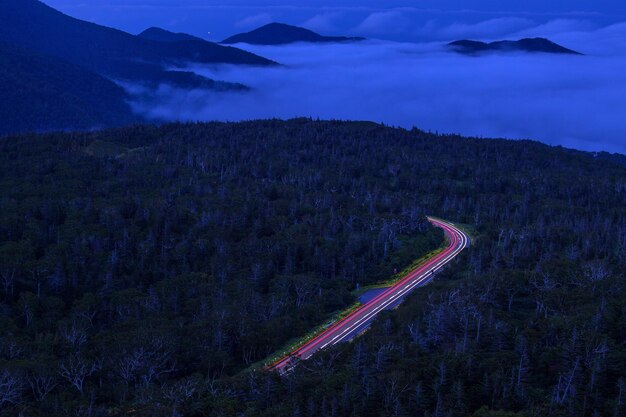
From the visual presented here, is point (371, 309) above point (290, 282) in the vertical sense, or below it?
above

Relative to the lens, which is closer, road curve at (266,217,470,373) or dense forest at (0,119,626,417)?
dense forest at (0,119,626,417)

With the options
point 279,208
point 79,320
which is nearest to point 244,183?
point 279,208

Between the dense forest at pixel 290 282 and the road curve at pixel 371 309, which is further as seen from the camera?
the road curve at pixel 371 309

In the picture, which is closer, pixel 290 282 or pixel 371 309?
pixel 371 309

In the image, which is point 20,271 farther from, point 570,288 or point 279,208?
point 570,288
